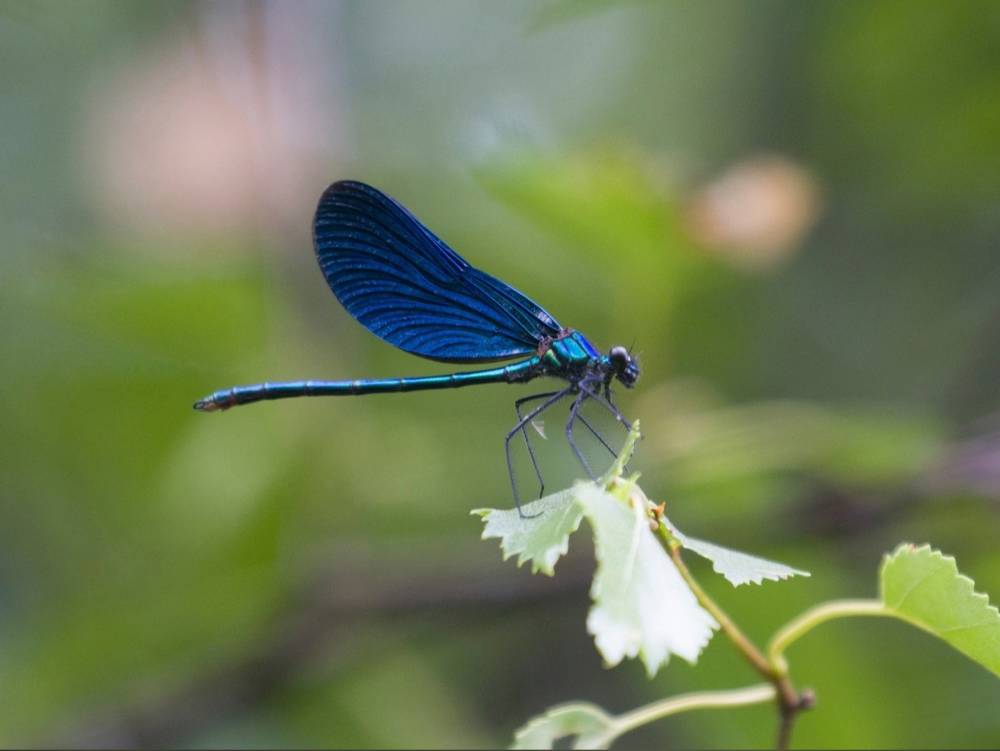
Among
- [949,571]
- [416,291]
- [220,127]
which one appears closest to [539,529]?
[949,571]

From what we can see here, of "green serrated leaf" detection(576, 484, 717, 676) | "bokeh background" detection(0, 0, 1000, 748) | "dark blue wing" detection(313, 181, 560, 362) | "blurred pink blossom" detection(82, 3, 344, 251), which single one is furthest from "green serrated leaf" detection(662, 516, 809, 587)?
"blurred pink blossom" detection(82, 3, 344, 251)

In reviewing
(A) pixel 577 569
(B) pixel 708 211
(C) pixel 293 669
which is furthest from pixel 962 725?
(C) pixel 293 669

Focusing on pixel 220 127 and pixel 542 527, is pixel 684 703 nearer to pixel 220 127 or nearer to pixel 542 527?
pixel 542 527

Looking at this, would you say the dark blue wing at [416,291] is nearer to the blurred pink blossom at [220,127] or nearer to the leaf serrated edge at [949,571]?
the leaf serrated edge at [949,571]

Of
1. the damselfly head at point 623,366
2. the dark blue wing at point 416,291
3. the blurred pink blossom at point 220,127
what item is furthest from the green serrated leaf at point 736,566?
the blurred pink blossom at point 220,127

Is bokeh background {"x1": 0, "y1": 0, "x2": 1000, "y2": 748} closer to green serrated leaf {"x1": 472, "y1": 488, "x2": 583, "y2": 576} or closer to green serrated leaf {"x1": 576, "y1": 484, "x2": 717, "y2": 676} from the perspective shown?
green serrated leaf {"x1": 472, "y1": 488, "x2": 583, "y2": 576}

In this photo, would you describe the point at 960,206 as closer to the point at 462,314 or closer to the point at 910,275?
the point at 910,275
